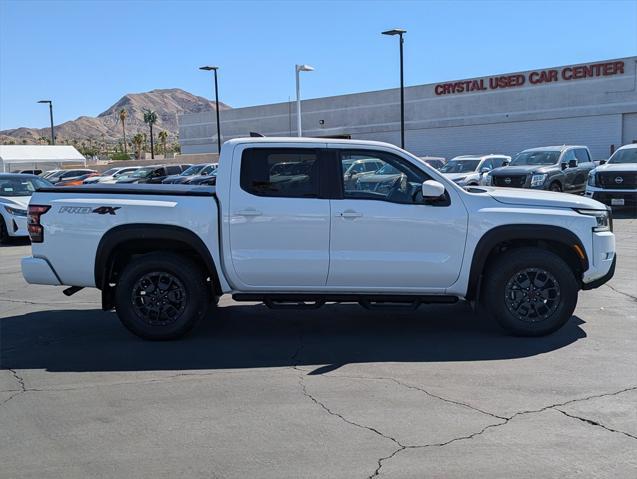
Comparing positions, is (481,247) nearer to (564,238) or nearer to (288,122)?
(564,238)

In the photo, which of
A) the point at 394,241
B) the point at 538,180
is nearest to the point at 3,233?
the point at 394,241

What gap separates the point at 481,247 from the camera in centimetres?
644

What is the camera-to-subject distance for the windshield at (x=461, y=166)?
74.8 feet

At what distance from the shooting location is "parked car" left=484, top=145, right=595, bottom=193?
62.0 ft

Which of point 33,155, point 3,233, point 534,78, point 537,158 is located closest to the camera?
point 3,233

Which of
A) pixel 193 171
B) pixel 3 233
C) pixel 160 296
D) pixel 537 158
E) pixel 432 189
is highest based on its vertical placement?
pixel 537 158

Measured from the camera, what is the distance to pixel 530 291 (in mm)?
6613

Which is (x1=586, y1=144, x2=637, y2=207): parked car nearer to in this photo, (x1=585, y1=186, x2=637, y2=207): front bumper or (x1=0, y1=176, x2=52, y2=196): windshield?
(x1=585, y1=186, x2=637, y2=207): front bumper

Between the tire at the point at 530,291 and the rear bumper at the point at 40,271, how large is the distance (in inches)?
173

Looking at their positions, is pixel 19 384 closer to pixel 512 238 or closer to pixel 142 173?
pixel 512 238

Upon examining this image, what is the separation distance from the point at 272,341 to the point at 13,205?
35.0 feet

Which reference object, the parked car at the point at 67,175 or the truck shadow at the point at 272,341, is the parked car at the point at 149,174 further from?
the truck shadow at the point at 272,341

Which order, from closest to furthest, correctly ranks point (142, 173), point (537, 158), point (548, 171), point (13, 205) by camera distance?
point (13, 205)
point (548, 171)
point (537, 158)
point (142, 173)

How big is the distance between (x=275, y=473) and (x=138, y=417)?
137 cm
